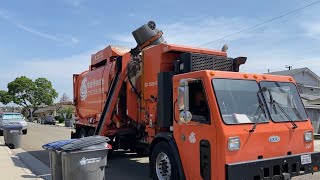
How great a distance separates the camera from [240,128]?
6207mm

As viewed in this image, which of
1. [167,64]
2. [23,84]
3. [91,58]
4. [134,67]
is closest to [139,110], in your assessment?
[134,67]

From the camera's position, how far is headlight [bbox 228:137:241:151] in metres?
6.02

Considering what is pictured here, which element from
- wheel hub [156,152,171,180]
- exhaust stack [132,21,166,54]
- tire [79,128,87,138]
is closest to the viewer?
wheel hub [156,152,171,180]

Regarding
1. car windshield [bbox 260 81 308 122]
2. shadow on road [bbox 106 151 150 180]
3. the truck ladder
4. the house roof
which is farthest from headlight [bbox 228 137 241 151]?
the house roof

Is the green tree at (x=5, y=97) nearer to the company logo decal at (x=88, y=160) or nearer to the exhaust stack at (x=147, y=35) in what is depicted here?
the exhaust stack at (x=147, y=35)

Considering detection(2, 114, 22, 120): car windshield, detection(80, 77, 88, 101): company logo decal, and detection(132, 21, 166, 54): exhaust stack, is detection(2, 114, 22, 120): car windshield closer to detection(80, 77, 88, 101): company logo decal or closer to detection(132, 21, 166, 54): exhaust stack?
→ detection(80, 77, 88, 101): company logo decal

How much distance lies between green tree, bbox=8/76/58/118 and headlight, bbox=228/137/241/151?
95.9m

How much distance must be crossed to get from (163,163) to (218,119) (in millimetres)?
1974

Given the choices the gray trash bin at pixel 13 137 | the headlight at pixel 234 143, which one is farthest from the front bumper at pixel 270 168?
the gray trash bin at pixel 13 137

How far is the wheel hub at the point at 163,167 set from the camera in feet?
24.5

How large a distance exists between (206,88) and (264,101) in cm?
114

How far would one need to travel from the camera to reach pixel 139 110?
984 centimetres

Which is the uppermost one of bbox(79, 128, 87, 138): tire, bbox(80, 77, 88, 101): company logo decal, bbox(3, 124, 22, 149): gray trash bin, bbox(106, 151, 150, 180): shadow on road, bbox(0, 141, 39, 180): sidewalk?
bbox(80, 77, 88, 101): company logo decal

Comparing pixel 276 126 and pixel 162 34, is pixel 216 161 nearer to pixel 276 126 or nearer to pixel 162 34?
pixel 276 126
